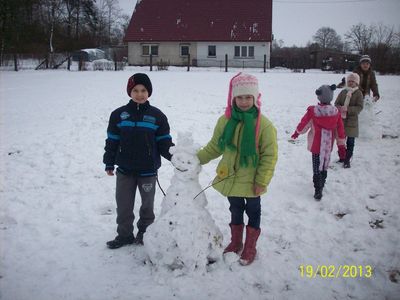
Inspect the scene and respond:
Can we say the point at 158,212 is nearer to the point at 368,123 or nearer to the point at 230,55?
the point at 368,123

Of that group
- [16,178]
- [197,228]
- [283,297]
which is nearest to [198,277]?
[197,228]

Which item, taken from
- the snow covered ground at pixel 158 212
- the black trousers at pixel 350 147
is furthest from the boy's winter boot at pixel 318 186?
the black trousers at pixel 350 147

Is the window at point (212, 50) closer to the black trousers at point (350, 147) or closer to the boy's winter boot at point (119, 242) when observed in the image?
the black trousers at point (350, 147)

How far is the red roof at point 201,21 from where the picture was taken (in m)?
31.2

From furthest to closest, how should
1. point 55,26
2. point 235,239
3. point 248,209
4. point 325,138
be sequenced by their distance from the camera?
point 55,26 < point 325,138 < point 235,239 < point 248,209

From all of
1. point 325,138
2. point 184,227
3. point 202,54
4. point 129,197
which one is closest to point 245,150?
point 184,227

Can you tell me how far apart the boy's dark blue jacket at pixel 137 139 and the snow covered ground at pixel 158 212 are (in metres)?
0.93

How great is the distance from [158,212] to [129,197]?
0.91 metres

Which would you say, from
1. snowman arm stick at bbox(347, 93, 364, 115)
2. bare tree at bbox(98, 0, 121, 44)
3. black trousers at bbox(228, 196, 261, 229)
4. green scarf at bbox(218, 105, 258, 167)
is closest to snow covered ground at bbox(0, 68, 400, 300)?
black trousers at bbox(228, 196, 261, 229)

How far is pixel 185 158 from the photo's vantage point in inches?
126

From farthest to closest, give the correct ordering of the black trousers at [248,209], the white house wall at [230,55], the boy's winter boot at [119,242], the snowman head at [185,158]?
the white house wall at [230,55]
the boy's winter boot at [119,242]
the black trousers at [248,209]
the snowman head at [185,158]

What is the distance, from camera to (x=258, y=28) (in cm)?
3095

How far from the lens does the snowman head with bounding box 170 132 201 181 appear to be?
126 inches

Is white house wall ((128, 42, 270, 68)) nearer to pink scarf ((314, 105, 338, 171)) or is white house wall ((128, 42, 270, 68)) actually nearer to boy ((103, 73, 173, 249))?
pink scarf ((314, 105, 338, 171))
